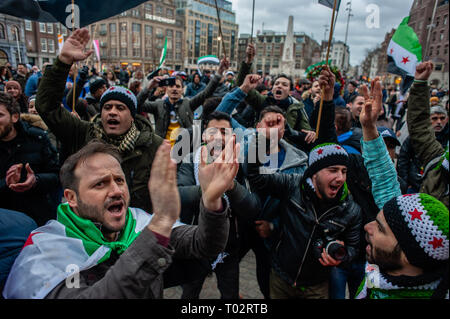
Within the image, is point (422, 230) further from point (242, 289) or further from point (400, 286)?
point (242, 289)

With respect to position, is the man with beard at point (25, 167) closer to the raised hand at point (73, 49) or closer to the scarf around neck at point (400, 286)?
the raised hand at point (73, 49)

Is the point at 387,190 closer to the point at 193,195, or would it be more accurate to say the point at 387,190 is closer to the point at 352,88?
the point at 193,195

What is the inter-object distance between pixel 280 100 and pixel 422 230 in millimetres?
3704

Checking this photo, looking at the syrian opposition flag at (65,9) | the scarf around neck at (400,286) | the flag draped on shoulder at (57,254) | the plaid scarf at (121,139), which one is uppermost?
the syrian opposition flag at (65,9)

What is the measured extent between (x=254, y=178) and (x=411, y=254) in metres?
1.28

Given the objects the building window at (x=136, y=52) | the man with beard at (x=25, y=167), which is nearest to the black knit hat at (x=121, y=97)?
the man with beard at (x=25, y=167)

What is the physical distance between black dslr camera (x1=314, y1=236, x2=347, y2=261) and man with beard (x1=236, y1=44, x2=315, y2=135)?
6.91 ft

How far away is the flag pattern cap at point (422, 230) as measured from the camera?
118 centimetres

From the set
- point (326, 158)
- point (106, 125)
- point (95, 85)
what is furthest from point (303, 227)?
point (95, 85)

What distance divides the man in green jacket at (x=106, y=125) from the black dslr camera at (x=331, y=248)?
1.56 metres

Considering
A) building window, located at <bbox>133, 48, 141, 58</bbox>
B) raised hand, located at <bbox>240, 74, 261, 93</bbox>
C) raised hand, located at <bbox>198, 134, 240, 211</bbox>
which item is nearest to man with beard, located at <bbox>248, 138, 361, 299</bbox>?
raised hand, located at <bbox>198, 134, 240, 211</bbox>

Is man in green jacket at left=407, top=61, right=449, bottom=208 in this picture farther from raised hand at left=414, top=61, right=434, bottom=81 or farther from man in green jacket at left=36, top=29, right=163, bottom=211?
man in green jacket at left=36, top=29, right=163, bottom=211

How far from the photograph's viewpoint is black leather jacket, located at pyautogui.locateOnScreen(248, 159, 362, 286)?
85.0 inches
